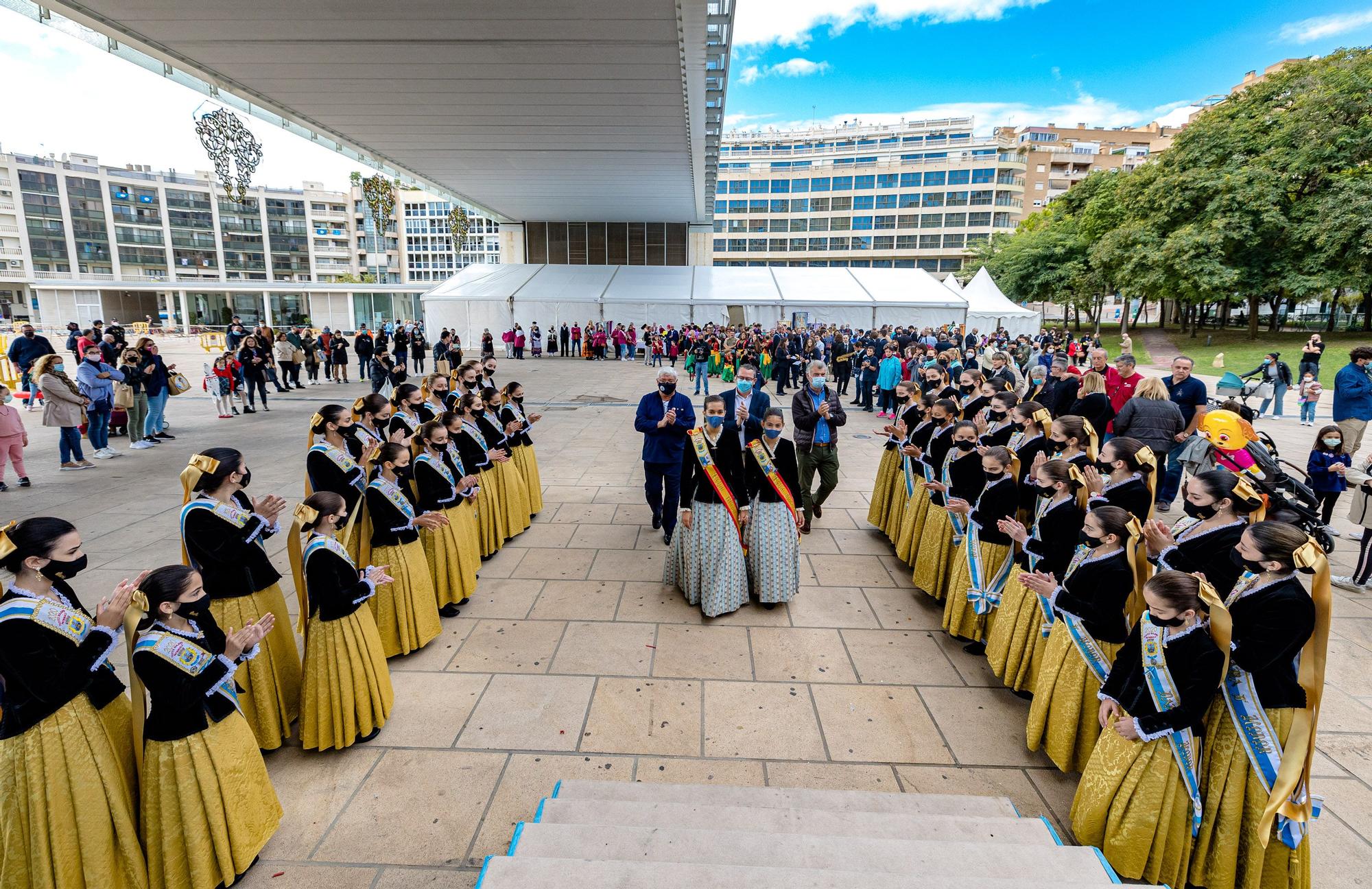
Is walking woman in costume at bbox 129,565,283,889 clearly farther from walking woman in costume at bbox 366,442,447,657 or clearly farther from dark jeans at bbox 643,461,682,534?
dark jeans at bbox 643,461,682,534

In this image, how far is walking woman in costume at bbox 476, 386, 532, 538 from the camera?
20.1 ft

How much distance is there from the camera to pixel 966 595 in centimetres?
444

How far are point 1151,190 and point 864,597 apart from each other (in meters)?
32.0

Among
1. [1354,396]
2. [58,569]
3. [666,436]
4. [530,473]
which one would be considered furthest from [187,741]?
[1354,396]

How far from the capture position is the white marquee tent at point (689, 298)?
2517cm

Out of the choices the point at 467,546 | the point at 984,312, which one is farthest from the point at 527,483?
the point at 984,312

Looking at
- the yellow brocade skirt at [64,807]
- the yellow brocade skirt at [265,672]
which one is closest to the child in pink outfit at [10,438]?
the yellow brocade skirt at [265,672]

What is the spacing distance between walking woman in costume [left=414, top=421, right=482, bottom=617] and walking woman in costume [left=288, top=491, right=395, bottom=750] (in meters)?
1.13

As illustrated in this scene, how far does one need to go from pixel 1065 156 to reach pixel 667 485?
296 ft

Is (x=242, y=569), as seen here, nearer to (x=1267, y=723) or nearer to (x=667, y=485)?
(x=667, y=485)

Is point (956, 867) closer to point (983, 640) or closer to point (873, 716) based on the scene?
point (873, 716)

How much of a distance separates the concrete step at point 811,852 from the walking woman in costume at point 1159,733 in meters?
0.49

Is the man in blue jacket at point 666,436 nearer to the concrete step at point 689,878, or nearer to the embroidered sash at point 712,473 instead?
the embroidered sash at point 712,473

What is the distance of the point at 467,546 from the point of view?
5.09 m
